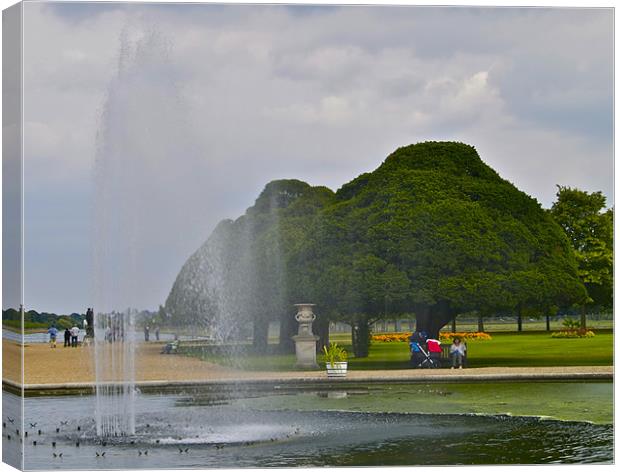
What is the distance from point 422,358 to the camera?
80.0 feet

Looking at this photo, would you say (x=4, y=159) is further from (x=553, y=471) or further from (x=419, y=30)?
(x=553, y=471)

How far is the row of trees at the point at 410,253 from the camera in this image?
24391 millimetres

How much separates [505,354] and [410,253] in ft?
8.94

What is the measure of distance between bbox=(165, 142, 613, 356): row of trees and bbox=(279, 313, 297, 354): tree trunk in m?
0.04

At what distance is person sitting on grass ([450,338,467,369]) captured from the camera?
2439cm

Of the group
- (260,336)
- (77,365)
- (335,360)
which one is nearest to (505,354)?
(335,360)

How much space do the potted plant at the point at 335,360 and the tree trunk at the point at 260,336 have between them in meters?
1.18

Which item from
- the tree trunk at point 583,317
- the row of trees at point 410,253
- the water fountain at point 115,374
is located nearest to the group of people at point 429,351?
the row of trees at point 410,253

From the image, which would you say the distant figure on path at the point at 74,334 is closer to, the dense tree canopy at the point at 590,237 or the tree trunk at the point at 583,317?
the dense tree canopy at the point at 590,237

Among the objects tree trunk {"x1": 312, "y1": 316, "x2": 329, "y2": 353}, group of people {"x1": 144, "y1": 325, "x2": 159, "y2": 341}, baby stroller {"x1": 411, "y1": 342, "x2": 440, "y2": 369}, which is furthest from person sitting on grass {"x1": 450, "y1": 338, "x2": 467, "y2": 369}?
group of people {"x1": 144, "y1": 325, "x2": 159, "y2": 341}

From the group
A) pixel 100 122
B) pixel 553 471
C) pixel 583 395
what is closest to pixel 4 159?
pixel 100 122

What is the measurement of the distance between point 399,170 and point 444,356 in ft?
12.2

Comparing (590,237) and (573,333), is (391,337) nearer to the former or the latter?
(573,333)

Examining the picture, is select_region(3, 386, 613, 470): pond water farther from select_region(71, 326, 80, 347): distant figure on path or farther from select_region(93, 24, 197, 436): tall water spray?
select_region(71, 326, 80, 347): distant figure on path
